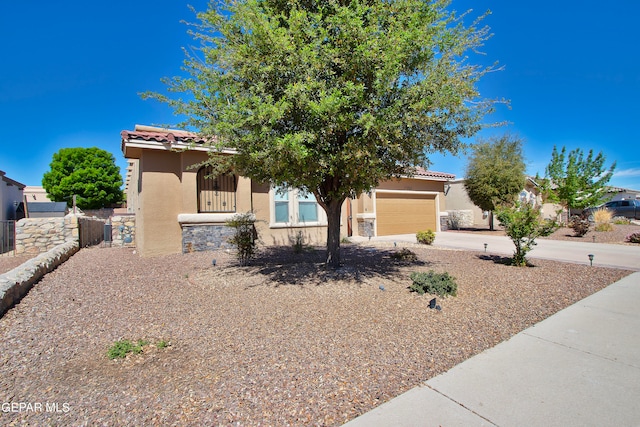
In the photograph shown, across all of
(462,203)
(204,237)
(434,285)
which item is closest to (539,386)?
(434,285)

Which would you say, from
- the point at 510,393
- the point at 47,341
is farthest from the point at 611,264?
the point at 47,341

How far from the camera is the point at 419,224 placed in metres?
19.4

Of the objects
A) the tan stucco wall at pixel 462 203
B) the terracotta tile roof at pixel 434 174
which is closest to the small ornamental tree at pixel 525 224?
the terracotta tile roof at pixel 434 174

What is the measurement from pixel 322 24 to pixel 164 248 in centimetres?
848

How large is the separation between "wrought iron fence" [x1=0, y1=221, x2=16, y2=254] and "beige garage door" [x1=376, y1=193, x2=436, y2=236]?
15.7 meters

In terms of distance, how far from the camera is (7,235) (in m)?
12.9

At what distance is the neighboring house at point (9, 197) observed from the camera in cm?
2022

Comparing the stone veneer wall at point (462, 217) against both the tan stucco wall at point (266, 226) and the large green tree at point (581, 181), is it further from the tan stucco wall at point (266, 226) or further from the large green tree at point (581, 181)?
the tan stucco wall at point (266, 226)

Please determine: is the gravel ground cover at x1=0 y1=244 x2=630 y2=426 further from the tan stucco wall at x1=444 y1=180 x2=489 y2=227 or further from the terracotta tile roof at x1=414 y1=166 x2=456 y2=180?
the tan stucco wall at x1=444 y1=180 x2=489 y2=227

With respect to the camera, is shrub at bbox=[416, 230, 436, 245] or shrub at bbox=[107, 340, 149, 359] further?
shrub at bbox=[416, 230, 436, 245]

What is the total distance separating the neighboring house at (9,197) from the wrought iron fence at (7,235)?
828cm

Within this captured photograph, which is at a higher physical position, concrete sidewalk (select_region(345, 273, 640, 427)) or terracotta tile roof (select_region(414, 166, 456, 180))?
terracotta tile roof (select_region(414, 166, 456, 180))

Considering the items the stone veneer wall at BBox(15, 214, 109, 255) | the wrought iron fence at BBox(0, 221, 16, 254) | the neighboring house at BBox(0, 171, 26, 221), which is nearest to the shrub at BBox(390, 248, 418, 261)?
the stone veneer wall at BBox(15, 214, 109, 255)

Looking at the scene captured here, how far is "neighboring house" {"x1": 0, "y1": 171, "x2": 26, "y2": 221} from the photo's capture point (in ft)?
66.3
